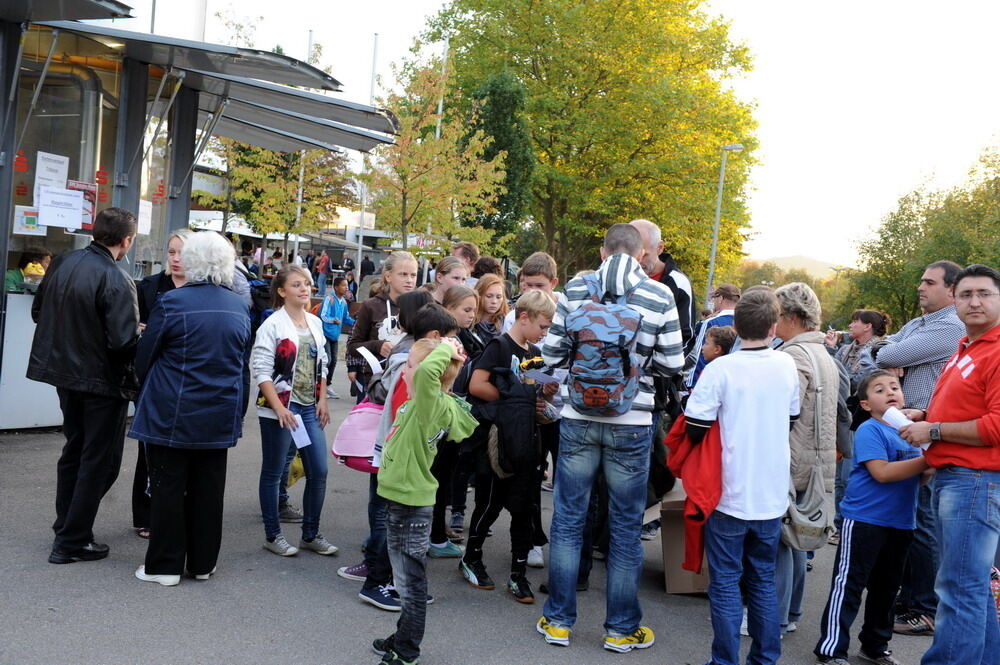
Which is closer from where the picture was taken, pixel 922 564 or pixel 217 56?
pixel 922 564

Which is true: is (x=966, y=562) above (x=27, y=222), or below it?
below

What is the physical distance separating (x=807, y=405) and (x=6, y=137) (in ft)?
23.0

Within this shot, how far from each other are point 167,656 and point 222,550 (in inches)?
62.7

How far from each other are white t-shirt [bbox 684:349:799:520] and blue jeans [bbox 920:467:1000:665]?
0.72m

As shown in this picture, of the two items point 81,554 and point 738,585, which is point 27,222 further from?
point 738,585

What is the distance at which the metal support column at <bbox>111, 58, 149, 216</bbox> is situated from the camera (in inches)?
348

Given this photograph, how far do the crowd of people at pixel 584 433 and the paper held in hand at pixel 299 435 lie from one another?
1 centimetres

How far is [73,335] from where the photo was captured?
16.0ft

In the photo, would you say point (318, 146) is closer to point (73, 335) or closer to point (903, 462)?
point (73, 335)

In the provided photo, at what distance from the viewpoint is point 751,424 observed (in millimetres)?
4012

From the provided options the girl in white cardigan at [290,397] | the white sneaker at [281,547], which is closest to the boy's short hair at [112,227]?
the girl in white cardigan at [290,397]

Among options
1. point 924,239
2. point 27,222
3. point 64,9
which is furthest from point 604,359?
point 924,239

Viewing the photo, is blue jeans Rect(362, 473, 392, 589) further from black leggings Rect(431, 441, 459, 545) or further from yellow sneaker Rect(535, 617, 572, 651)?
yellow sneaker Rect(535, 617, 572, 651)

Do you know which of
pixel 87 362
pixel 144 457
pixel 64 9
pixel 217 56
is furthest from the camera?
pixel 217 56
